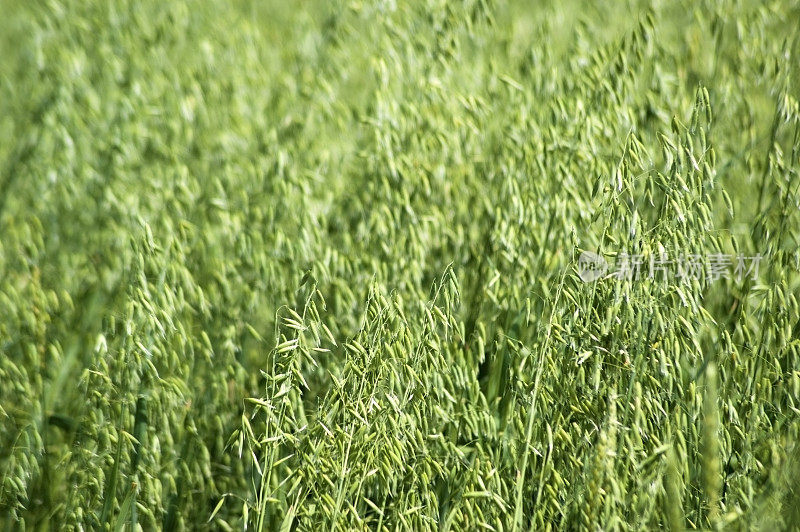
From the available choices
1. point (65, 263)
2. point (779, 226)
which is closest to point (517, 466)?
point (779, 226)

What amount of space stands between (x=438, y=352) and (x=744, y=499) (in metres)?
0.69

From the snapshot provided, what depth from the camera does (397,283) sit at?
2.18m

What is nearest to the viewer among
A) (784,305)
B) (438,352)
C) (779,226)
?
(438,352)

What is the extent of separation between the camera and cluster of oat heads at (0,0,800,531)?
5.26 feet

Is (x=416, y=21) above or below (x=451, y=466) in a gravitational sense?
above

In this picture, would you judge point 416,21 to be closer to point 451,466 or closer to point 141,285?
point 141,285

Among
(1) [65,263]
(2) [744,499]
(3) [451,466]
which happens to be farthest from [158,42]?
(2) [744,499]

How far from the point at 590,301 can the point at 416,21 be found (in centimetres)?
144

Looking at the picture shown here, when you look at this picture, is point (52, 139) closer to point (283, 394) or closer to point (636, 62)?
point (283, 394)

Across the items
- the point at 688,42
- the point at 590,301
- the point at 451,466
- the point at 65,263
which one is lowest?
the point at 451,466

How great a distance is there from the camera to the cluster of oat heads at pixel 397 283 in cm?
160

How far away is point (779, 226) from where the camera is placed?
187 centimetres

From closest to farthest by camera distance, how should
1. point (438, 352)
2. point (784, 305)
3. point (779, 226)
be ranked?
point (438, 352) → point (784, 305) → point (779, 226)

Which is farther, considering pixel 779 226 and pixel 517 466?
pixel 779 226
